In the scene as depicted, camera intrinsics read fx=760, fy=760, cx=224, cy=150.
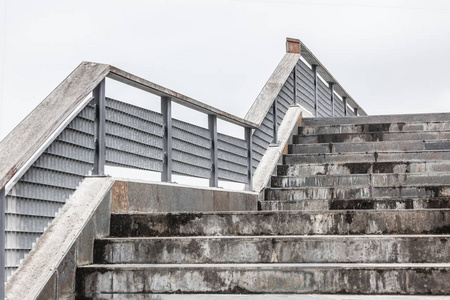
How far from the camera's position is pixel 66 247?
489cm

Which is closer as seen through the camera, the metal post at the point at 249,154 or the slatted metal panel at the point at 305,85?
the metal post at the point at 249,154

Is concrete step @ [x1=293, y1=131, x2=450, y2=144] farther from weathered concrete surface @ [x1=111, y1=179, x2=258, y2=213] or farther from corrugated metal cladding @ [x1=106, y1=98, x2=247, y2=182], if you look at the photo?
corrugated metal cladding @ [x1=106, y1=98, x2=247, y2=182]

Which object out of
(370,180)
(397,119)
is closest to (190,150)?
(370,180)

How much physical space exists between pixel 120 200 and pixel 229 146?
2.50 m

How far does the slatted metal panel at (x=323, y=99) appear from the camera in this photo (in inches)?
527

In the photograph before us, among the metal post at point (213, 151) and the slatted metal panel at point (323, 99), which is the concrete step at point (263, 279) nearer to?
the metal post at point (213, 151)

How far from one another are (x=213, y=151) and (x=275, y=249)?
8.55 ft

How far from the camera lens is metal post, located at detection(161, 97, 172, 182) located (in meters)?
6.44

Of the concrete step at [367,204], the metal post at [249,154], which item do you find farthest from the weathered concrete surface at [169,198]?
the concrete step at [367,204]

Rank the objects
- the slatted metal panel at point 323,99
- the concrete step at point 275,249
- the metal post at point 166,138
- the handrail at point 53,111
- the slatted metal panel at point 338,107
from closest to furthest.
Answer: the handrail at point 53,111 → the concrete step at point 275,249 → the metal post at point 166,138 → the slatted metal panel at point 323,99 → the slatted metal panel at point 338,107

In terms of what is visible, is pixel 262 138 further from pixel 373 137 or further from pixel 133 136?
pixel 133 136

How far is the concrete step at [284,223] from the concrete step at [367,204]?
1.35 metres

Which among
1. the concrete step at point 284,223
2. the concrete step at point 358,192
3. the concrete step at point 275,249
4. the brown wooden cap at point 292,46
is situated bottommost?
the concrete step at point 275,249

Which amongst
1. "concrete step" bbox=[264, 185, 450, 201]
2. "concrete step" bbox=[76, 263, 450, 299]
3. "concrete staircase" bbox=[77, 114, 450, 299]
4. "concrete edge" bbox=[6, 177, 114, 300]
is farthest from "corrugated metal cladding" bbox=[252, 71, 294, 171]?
"concrete step" bbox=[76, 263, 450, 299]
